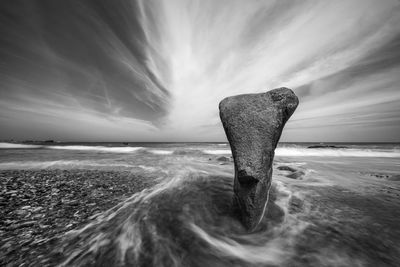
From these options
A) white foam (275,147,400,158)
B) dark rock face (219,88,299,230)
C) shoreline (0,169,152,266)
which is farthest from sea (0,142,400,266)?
white foam (275,147,400,158)

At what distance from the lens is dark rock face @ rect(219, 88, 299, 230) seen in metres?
3.33

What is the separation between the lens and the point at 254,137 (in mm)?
3475

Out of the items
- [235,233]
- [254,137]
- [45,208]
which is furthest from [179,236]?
[45,208]

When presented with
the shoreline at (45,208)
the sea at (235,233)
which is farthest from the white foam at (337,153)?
the shoreline at (45,208)

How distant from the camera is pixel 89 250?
2615mm

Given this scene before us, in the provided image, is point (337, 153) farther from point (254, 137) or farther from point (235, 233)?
point (235, 233)

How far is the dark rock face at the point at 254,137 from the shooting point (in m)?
3.33

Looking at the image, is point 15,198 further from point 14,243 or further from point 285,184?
point 285,184

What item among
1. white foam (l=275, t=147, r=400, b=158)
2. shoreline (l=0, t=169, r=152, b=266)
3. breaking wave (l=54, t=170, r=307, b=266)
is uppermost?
white foam (l=275, t=147, r=400, b=158)

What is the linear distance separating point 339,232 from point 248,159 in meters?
2.38

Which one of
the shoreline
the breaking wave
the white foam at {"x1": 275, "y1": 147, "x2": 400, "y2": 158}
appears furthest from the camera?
the white foam at {"x1": 275, "y1": 147, "x2": 400, "y2": 158}

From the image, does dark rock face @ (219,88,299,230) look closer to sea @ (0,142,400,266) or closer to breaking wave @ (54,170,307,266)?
breaking wave @ (54,170,307,266)

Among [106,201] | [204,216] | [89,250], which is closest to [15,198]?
[106,201]

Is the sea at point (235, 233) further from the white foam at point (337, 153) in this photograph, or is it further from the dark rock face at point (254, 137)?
the white foam at point (337, 153)
